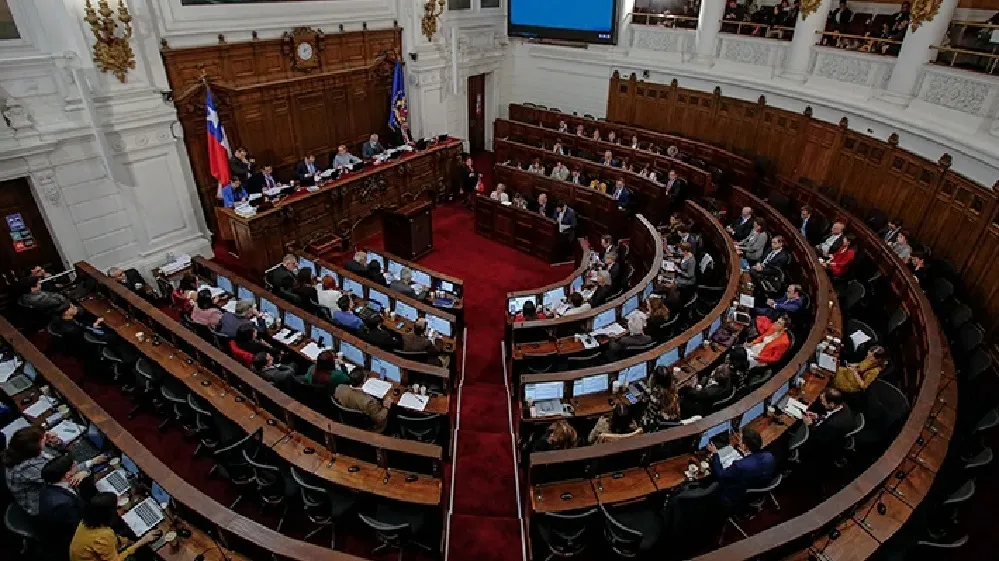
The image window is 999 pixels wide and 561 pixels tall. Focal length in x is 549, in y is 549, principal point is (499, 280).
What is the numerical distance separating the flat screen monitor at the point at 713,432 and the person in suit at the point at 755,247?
4.59 m

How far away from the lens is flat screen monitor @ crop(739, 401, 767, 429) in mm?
6137

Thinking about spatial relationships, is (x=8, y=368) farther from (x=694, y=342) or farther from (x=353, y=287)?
(x=694, y=342)

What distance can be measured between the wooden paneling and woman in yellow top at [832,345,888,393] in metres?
11.4

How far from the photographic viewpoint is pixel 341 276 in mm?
8867

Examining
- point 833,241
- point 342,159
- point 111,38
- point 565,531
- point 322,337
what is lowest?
point 565,531

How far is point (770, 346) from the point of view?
7215mm

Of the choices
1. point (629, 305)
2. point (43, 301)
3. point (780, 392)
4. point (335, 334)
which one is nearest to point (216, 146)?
point (43, 301)

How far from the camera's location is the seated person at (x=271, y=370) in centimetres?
654

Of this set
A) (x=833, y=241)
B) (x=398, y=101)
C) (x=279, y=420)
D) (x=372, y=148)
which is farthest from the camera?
(x=398, y=101)

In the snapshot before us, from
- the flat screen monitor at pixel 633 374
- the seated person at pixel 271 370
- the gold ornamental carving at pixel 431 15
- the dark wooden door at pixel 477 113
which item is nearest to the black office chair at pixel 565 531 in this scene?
the flat screen monitor at pixel 633 374

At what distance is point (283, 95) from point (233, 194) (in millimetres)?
2695

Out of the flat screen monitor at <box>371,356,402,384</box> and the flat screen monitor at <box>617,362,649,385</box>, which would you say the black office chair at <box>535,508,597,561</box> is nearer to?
the flat screen monitor at <box>617,362,649,385</box>

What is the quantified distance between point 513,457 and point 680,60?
38.0 ft

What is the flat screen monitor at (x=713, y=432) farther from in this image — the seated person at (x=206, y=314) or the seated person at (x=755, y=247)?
the seated person at (x=206, y=314)
